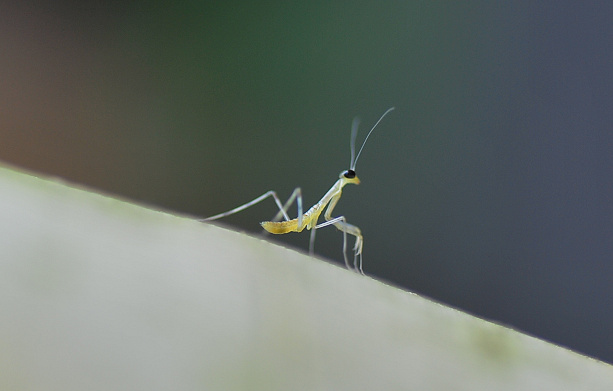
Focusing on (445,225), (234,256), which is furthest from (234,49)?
(234,256)

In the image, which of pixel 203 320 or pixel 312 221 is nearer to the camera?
pixel 203 320

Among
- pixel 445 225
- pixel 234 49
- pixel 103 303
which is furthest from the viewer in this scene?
pixel 445 225

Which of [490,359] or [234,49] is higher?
[234,49]

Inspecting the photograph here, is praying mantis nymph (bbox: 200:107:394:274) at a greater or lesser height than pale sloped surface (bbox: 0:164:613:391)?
lesser

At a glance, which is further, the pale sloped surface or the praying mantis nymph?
the praying mantis nymph

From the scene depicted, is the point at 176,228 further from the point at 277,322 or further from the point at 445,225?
the point at 445,225

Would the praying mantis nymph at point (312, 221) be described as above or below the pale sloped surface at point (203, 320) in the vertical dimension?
below

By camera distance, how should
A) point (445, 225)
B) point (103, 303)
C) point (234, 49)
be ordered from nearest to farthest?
1. point (103, 303)
2. point (234, 49)
3. point (445, 225)

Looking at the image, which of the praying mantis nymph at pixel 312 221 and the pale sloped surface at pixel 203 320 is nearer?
the pale sloped surface at pixel 203 320
